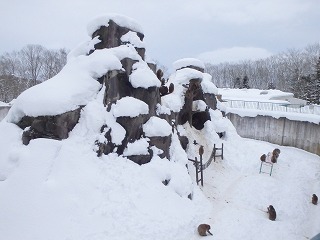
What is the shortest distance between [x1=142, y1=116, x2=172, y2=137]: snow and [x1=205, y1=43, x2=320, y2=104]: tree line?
136ft

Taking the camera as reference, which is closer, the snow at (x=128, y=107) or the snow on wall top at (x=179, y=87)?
the snow at (x=128, y=107)

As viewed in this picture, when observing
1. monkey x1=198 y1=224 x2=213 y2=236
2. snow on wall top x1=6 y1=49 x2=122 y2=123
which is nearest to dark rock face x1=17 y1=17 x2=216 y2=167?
snow on wall top x1=6 y1=49 x2=122 y2=123

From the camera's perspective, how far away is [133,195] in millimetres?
10148

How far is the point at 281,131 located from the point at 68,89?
1835cm

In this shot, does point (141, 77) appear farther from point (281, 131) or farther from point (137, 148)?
point (281, 131)

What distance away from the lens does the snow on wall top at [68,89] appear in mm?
10688

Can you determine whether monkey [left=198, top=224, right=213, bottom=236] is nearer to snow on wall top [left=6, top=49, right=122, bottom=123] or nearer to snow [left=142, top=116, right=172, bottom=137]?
snow [left=142, top=116, right=172, bottom=137]

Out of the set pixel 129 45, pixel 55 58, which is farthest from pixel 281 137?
pixel 55 58

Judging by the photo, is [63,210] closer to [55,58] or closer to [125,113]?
[125,113]

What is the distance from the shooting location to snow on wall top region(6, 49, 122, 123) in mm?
10688

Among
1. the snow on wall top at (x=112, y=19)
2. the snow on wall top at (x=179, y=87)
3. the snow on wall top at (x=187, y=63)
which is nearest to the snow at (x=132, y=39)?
the snow on wall top at (x=112, y=19)

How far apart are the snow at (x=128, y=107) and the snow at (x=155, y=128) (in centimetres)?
67

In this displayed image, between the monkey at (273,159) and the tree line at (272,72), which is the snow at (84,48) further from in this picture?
the tree line at (272,72)

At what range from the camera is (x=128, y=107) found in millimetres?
11812
